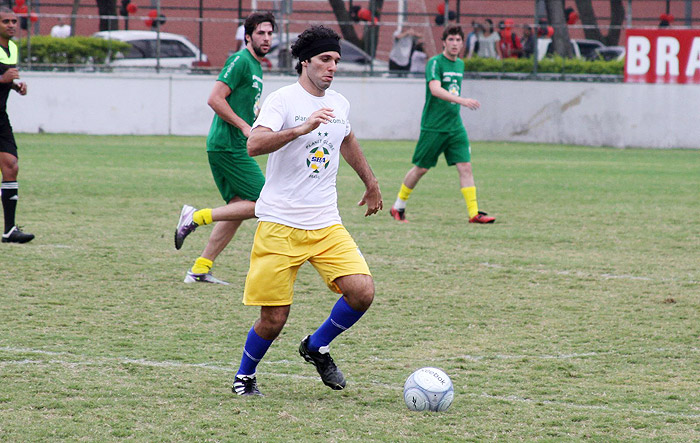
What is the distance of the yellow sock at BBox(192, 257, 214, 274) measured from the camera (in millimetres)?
7902

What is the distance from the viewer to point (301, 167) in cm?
497

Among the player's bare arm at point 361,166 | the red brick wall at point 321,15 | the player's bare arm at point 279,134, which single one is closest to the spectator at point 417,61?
the red brick wall at point 321,15

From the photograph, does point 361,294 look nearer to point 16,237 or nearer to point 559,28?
point 16,237

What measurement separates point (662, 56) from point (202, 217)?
17.8 m

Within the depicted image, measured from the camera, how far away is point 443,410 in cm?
478

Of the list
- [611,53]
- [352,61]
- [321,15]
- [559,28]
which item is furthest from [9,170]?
[321,15]

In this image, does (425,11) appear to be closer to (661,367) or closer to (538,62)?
(538,62)

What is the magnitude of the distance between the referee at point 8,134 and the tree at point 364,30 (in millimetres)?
17009

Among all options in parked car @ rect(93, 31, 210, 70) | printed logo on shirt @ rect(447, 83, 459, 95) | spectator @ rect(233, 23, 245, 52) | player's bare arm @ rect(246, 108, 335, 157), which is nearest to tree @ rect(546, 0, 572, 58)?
spectator @ rect(233, 23, 245, 52)

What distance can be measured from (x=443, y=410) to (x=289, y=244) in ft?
3.59

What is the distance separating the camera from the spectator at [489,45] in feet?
85.3

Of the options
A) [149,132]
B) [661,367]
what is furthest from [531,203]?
[149,132]

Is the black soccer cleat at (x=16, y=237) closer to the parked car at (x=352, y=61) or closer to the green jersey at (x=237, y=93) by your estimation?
the green jersey at (x=237, y=93)

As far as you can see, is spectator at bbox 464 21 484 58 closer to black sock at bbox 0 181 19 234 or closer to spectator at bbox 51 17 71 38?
spectator at bbox 51 17 71 38
